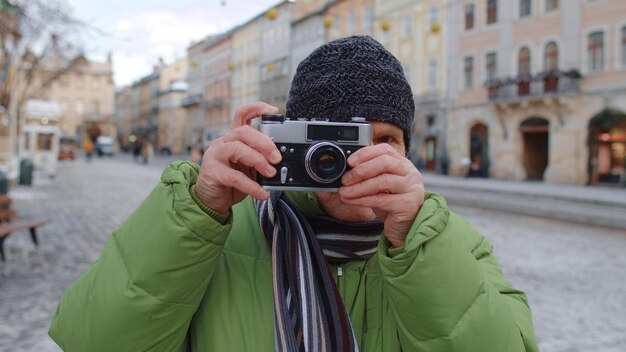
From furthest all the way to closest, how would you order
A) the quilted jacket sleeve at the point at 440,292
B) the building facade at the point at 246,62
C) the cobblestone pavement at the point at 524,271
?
the building facade at the point at 246,62
the cobblestone pavement at the point at 524,271
the quilted jacket sleeve at the point at 440,292

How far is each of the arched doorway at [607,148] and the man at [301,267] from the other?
2552 cm

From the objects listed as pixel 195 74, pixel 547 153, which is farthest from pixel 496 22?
pixel 195 74

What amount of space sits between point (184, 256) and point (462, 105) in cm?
3150

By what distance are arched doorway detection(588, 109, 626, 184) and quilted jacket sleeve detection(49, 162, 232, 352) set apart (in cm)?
2586

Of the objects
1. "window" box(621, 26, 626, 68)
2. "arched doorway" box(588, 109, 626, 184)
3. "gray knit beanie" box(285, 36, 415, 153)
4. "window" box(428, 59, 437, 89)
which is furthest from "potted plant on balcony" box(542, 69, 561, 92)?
"gray knit beanie" box(285, 36, 415, 153)

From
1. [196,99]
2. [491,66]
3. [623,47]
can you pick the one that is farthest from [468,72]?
[196,99]

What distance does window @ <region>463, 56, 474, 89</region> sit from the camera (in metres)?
31.1

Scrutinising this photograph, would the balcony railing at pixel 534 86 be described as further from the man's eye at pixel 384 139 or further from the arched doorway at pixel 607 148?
the man's eye at pixel 384 139

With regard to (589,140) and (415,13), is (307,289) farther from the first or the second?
(415,13)

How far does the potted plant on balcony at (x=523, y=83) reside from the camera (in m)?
26.9

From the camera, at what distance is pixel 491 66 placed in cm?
2994

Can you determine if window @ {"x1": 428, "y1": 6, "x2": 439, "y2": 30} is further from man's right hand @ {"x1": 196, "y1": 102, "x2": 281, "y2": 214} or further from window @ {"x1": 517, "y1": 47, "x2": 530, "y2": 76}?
man's right hand @ {"x1": 196, "y1": 102, "x2": 281, "y2": 214}

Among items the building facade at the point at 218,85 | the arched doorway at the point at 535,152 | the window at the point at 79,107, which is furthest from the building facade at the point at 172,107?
A: the arched doorway at the point at 535,152

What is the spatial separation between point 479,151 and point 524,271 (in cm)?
2456
